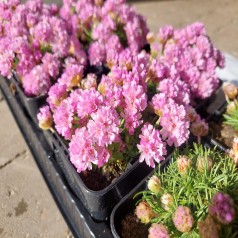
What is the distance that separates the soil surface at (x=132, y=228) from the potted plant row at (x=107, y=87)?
96mm

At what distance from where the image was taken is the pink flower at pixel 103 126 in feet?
3.37

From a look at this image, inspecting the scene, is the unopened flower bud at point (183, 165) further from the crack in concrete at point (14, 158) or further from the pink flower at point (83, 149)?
the crack in concrete at point (14, 158)

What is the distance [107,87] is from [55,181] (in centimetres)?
62

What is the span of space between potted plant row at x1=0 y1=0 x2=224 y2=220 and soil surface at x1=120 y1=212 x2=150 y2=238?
0.10 metres

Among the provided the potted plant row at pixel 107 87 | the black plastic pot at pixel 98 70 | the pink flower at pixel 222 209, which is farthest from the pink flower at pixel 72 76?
the pink flower at pixel 222 209

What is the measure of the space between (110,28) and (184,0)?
74.7 inches

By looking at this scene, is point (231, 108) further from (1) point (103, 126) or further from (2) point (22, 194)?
(2) point (22, 194)

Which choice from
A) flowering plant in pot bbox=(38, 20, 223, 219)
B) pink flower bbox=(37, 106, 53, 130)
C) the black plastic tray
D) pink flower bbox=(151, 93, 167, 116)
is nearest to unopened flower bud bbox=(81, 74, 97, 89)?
flowering plant in pot bbox=(38, 20, 223, 219)

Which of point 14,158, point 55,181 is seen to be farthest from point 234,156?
point 14,158

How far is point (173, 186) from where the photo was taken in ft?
3.59

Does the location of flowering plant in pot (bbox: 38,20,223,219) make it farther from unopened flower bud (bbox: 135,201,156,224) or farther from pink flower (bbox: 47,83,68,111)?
unopened flower bud (bbox: 135,201,156,224)

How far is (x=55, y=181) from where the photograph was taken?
1.55m

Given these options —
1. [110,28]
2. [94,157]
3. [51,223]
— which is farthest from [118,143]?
[110,28]

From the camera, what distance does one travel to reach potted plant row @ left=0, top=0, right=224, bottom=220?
1.10m
